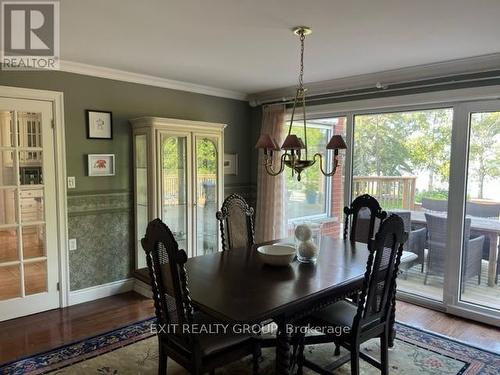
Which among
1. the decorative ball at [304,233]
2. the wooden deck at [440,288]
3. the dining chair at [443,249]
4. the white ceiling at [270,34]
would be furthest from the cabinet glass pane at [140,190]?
the dining chair at [443,249]

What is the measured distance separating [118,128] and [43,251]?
1.37m

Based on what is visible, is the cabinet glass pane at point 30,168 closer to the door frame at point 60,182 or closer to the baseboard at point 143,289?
the door frame at point 60,182

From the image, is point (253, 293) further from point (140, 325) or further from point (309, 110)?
point (309, 110)

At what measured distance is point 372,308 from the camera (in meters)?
2.25

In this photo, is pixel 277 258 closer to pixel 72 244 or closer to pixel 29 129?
pixel 72 244

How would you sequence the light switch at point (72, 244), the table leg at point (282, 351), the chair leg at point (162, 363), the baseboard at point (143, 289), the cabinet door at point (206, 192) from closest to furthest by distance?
the table leg at point (282, 351)
the chair leg at point (162, 363)
the light switch at point (72, 244)
the baseboard at point (143, 289)
the cabinet door at point (206, 192)

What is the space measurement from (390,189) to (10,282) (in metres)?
3.76

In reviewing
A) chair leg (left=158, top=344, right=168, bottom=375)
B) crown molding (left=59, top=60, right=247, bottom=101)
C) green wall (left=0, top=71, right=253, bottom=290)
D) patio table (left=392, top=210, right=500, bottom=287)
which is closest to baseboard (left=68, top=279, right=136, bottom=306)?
green wall (left=0, top=71, right=253, bottom=290)

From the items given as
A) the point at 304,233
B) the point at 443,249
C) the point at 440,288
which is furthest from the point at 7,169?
the point at 440,288

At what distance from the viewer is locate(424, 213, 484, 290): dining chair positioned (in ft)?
11.1

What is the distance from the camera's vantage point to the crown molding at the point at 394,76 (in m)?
3.06

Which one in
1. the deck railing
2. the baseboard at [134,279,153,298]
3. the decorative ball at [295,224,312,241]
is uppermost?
the deck railing

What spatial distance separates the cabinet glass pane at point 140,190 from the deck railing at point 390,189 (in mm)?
2303

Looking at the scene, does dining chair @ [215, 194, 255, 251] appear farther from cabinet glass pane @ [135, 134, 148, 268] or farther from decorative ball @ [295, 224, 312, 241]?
cabinet glass pane @ [135, 134, 148, 268]
